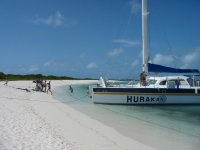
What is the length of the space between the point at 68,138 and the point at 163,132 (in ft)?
15.1

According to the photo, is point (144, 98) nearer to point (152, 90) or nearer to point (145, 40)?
point (152, 90)

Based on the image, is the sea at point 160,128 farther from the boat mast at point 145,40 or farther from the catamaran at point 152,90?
the boat mast at point 145,40

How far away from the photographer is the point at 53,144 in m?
6.54

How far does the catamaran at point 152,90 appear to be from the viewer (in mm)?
16734

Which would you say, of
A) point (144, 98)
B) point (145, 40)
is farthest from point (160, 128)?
point (145, 40)

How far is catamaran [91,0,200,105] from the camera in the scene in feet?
54.9

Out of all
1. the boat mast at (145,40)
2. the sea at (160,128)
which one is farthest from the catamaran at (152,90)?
the sea at (160,128)

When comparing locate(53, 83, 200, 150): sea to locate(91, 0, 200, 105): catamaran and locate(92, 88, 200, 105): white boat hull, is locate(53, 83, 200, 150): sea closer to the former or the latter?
locate(92, 88, 200, 105): white boat hull

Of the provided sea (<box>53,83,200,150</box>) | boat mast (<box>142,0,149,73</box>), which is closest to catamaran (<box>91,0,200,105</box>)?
boat mast (<box>142,0,149,73</box>)

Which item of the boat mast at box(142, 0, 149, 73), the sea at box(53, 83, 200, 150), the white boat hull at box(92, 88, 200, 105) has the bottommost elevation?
the sea at box(53, 83, 200, 150)

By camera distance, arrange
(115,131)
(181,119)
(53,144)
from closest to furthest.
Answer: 1. (53,144)
2. (115,131)
3. (181,119)

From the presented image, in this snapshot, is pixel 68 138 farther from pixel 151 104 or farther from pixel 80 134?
pixel 151 104

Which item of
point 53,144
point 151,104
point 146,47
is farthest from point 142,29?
point 53,144

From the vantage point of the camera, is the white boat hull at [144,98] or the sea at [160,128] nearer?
the sea at [160,128]
